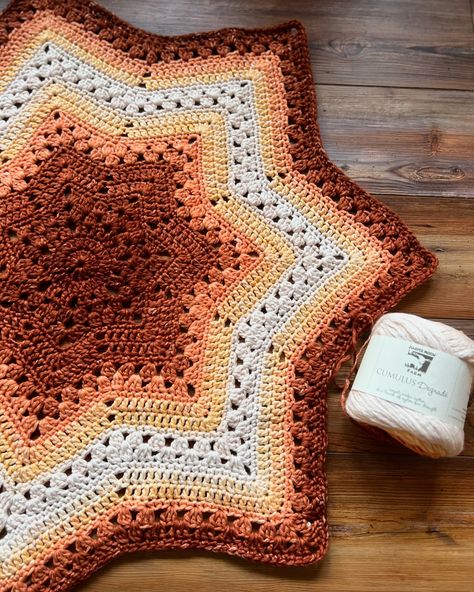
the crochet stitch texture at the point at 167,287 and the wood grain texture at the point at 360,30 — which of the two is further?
the wood grain texture at the point at 360,30

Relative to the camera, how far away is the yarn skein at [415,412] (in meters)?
0.88

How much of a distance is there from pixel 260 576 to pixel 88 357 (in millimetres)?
422

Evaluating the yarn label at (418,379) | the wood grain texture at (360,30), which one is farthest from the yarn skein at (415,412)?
the wood grain texture at (360,30)

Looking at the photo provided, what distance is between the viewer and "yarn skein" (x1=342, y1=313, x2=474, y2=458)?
875 millimetres

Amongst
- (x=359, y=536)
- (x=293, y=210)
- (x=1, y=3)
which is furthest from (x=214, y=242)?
(x=1, y=3)

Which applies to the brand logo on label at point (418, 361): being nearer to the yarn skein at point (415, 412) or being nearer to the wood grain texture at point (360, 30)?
the yarn skein at point (415, 412)

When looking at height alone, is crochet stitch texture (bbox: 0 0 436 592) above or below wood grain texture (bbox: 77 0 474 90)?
below

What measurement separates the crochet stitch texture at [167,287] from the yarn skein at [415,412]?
70mm

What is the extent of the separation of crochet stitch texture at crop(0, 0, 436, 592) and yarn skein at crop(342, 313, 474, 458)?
7cm

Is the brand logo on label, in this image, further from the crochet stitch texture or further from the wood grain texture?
the wood grain texture

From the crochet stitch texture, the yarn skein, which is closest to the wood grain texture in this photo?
the crochet stitch texture

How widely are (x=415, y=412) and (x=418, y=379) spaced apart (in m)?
0.05

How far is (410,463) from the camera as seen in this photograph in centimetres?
96

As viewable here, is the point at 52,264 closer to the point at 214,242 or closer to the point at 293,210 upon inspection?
the point at 214,242
